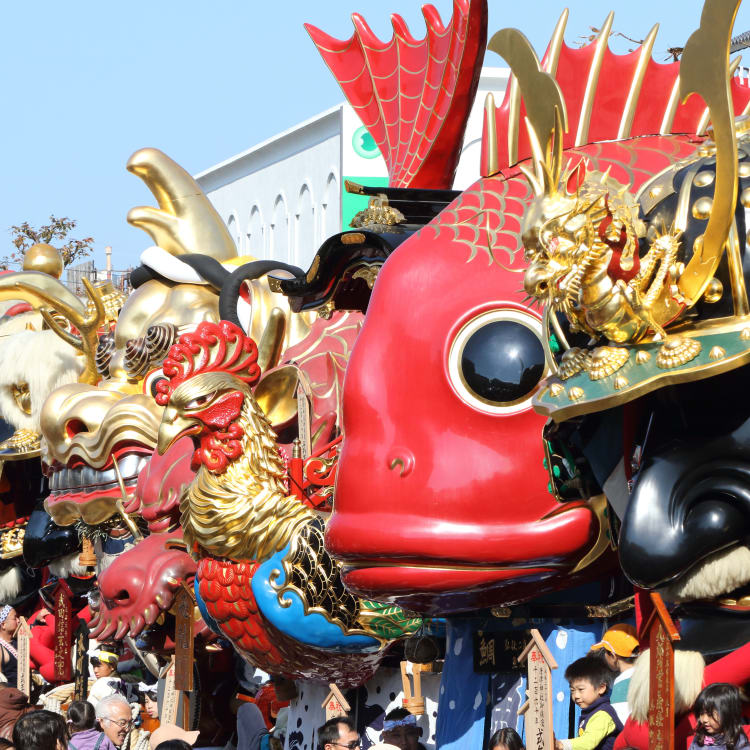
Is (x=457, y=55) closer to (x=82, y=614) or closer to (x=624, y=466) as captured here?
(x=624, y=466)

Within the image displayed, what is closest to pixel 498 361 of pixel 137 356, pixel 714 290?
pixel 714 290

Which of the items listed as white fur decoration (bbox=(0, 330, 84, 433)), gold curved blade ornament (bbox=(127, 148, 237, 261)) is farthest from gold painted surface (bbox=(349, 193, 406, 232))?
white fur decoration (bbox=(0, 330, 84, 433))

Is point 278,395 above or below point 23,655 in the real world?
above

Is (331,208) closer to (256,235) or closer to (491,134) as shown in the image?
(256,235)

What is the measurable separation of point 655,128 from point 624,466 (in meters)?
1.44

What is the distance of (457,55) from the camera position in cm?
502

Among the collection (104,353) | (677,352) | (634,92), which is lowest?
(677,352)

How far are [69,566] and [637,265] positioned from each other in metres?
6.72

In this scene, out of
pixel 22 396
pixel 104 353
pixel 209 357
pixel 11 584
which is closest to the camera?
pixel 209 357

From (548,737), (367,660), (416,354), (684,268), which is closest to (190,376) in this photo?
(367,660)

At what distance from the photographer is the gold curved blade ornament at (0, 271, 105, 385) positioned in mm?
8555

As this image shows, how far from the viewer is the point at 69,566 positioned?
29.9 ft

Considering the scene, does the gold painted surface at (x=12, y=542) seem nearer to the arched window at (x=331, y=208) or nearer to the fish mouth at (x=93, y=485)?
the fish mouth at (x=93, y=485)

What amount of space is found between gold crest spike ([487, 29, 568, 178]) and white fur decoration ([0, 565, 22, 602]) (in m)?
7.71
